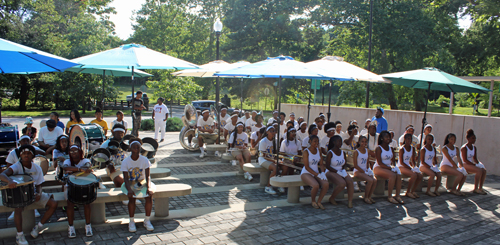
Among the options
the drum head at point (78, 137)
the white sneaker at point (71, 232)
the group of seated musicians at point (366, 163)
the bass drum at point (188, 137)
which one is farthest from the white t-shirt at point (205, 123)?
the white sneaker at point (71, 232)

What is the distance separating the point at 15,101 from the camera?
35.0 m

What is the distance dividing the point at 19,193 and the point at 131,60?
3.74 metres

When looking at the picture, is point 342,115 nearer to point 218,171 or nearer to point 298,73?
point 218,171

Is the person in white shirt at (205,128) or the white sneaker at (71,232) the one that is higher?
the person in white shirt at (205,128)

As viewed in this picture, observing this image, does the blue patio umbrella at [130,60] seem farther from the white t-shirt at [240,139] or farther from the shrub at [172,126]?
the shrub at [172,126]

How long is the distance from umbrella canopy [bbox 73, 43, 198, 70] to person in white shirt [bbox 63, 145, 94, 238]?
2327 mm

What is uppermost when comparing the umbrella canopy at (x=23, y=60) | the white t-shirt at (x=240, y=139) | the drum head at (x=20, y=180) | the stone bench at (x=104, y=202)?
the umbrella canopy at (x=23, y=60)

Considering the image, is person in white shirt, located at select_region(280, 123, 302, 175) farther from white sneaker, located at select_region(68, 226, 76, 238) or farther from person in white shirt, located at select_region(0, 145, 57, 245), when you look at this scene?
person in white shirt, located at select_region(0, 145, 57, 245)

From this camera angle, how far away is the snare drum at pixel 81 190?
508 centimetres

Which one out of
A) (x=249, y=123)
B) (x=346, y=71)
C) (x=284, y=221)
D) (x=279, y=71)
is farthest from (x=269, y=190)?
(x=249, y=123)

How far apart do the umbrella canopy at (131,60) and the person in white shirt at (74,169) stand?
91.6 inches

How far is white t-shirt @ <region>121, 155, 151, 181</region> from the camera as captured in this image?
5.73 meters

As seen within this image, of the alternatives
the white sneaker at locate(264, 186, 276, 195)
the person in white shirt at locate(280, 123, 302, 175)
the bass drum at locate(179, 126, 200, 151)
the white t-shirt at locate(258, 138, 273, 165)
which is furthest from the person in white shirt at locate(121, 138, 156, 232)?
the bass drum at locate(179, 126, 200, 151)

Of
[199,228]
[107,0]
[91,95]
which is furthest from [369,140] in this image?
[107,0]
